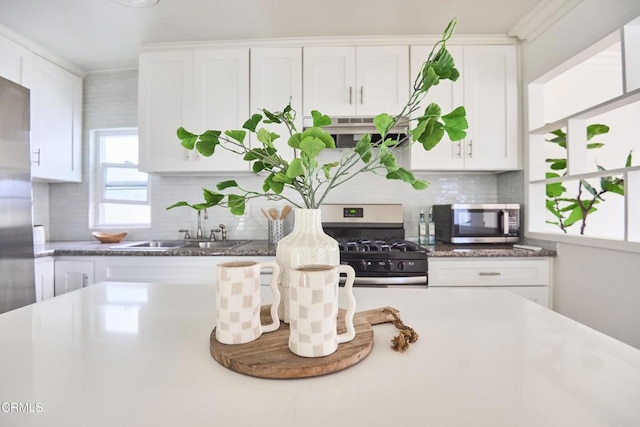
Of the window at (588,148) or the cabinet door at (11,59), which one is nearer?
the window at (588,148)

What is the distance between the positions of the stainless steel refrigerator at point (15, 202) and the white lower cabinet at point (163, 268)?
1.35 feet

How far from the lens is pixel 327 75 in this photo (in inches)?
98.0

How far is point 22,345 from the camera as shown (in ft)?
2.29

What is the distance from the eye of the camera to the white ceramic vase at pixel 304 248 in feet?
2.37

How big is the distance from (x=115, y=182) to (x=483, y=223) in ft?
10.8

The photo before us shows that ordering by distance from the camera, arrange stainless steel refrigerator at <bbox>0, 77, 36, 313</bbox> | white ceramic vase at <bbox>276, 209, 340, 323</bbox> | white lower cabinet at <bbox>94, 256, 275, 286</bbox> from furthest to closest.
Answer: white lower cabinet at <bbox>94, 256, 275, 286</bbox>
stainless steel refrigerator at <bbox>0, 77, 36, 313</bbox>
white ceramic vase at <bbox>276, 209, 340, 323</bbox>

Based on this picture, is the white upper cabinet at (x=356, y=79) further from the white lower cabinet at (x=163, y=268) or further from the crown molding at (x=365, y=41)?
the white lower cabinet at (x=163, y=268)

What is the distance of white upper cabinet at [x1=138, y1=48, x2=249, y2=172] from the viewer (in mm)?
2525

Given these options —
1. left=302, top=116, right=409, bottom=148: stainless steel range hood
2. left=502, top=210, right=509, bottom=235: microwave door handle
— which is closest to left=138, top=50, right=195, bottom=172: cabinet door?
left=302, top=116, right=409, bottom=148: stainless steel range hood

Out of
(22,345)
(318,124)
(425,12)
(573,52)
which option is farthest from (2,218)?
(573,52)

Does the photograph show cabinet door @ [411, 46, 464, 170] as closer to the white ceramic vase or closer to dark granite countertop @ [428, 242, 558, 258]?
dark granite countertop @ [428, 242, 558, 258]

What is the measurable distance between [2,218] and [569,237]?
3378mm

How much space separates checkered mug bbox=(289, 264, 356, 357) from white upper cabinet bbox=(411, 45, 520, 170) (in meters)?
2.06

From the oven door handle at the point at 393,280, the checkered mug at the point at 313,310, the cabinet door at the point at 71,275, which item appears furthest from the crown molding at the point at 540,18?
the cabinet door at the point at 71,275
